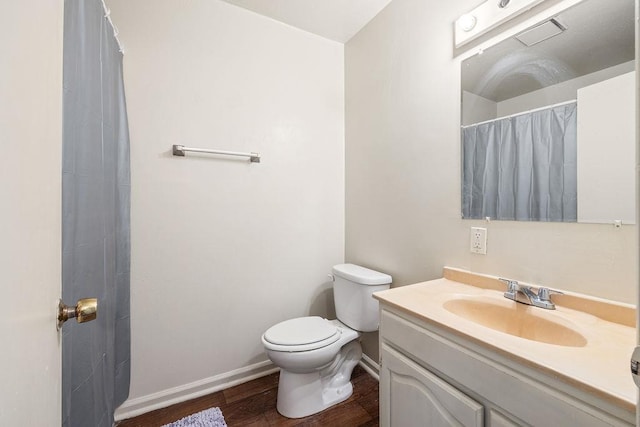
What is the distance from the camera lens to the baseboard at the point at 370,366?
170 centimetres

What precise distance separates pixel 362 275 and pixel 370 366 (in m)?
0.69

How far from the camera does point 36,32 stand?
1.37 ft

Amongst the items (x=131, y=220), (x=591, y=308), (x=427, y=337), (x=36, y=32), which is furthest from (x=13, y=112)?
(x=591, y=308)

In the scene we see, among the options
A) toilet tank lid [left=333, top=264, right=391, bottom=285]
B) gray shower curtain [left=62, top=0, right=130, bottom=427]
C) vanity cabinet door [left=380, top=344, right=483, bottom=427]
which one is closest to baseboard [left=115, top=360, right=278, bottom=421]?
gray shower curtain [left=62, top=0, right=130, bottom=427]

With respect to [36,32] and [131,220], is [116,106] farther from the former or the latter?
[36,32]

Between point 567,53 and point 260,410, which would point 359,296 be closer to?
point 260,410

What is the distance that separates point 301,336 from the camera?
1.38 metres

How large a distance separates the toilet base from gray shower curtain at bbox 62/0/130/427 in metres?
0.78

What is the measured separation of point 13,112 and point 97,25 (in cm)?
93

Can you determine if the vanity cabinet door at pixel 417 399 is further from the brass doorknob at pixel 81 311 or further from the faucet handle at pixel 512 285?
the brass doorknob at pixel 81 311

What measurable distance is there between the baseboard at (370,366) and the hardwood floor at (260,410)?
0.20 ft

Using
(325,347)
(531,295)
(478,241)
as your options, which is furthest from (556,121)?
(325,347)

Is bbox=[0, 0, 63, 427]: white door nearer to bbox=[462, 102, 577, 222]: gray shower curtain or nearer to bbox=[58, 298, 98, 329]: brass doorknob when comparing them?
bbox=[58, 298, 98, 329]: brass doorknob

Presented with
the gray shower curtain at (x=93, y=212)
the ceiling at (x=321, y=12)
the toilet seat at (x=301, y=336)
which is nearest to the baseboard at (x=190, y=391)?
the gray shower curtain at (x=93, y=212)
